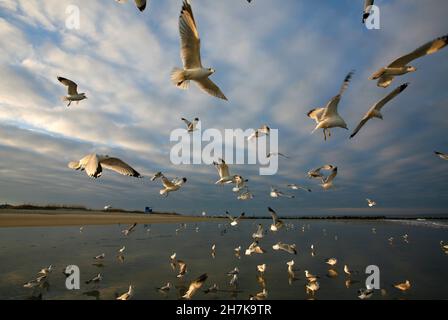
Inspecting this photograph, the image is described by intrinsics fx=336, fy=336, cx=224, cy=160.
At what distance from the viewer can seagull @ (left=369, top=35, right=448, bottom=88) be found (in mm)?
6062

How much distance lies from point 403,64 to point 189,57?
5.14 meters

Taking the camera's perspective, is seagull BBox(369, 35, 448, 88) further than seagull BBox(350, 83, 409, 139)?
No

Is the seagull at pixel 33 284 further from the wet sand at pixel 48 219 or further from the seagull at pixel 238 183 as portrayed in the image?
the wet sand at pixel 48 219

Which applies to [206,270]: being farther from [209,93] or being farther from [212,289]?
[209,93]

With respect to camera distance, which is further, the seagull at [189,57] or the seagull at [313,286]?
the seagull at [313,286]

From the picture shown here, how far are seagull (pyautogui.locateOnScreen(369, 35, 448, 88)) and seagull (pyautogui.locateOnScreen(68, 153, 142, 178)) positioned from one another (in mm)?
6279

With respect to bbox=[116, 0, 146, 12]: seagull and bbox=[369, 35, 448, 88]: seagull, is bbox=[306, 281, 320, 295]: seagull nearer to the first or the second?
bbox=[369, 35, 448, 88]: seagull

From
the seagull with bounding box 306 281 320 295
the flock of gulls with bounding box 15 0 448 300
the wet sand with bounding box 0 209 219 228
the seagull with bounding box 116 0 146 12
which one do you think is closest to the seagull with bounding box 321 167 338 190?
the flock of gulls with bounding box 15 0 448 300

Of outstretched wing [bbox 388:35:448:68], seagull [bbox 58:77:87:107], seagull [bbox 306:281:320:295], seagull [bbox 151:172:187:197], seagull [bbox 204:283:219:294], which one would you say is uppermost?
seagull [bbox 58:77:87:107]

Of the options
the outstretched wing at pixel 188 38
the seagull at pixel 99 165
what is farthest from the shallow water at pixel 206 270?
the outstretched wing at pixel 188 38

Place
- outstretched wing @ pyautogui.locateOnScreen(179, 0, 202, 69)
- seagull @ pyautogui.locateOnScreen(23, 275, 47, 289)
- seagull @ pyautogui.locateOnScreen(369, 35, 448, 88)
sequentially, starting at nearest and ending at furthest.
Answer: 1. seagull @ pyautogui.locateOnScreen(369, 35, 448, 88)
2. outstretched wing @ pyautogui.locateOnScreen(179, 0, 202, 69)
3. seagull @ pyautogui.locateOnScreen(23, 275, 47, 289)

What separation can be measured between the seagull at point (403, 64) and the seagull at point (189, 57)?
171 inches

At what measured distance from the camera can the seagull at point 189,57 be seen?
8.32 m

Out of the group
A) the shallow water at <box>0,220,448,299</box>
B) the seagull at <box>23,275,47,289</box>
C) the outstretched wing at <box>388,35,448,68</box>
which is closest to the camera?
the outstretched wing at <box>388,35,448,68</box>
